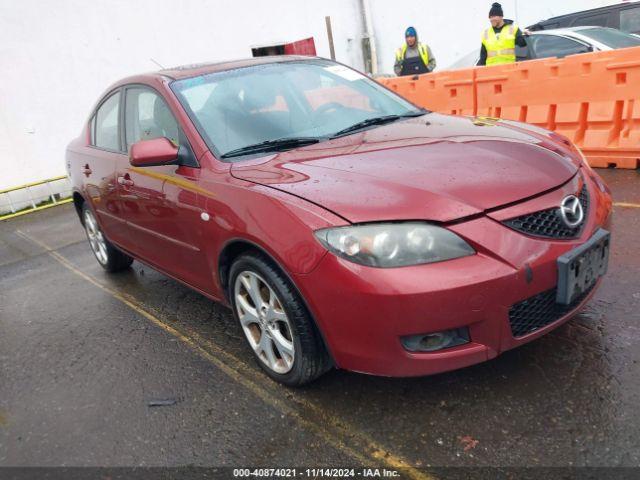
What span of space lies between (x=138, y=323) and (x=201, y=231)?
4.38ft

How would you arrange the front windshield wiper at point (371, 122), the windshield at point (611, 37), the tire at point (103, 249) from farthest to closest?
the windshield at point (611, 37), the tire at point (103, 249), the front windshield wiper at point (371, 122)

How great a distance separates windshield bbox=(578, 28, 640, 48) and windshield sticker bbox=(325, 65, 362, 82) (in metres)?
5.11

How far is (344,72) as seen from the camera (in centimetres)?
402

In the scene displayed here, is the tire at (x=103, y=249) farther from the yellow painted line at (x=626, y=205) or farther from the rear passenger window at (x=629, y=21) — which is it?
the rear passenger window at (x=629, y=21)

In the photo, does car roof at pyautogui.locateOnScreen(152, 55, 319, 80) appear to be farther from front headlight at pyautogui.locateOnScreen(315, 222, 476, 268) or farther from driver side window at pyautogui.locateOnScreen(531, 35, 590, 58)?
driver side window at pyautogui.locateOnScreen(531, 35, 590, 58)

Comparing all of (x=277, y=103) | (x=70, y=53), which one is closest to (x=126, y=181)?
(x=277, y=103)

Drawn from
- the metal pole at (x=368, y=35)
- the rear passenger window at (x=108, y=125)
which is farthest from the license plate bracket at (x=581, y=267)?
the metal pole at (x=368, y=35)

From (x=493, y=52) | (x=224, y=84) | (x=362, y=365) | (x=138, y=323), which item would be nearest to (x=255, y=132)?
(x=224, y=84)

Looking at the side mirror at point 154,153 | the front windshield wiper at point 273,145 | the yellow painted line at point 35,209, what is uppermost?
the side mirror at point 154,153

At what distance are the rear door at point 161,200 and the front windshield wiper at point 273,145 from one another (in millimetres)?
248

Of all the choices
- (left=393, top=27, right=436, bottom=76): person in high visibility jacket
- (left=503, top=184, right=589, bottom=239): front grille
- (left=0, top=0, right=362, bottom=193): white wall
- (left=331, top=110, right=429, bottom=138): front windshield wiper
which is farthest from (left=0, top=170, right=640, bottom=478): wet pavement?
(left=0, top=0, right=362, bottom=193): white wall

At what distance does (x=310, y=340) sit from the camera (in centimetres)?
260

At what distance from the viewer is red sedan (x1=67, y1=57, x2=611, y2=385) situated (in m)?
2.29

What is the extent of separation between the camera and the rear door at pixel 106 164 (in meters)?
4.24
